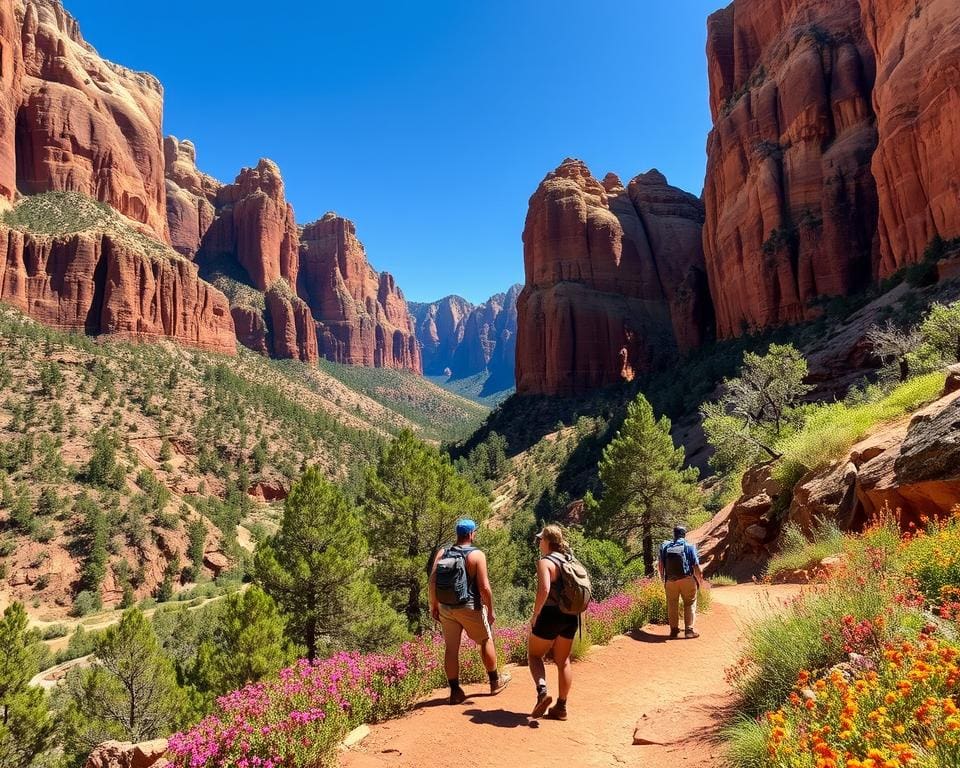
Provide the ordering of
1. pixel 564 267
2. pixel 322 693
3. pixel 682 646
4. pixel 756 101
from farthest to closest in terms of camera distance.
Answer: pixel 564 267 < pixel 756 101 < pixel 682 646 < pixel 322 693

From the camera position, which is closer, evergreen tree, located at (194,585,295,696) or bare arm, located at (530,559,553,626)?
bare arm, located at (530,559,553,626)

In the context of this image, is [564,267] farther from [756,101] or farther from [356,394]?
[356,394]

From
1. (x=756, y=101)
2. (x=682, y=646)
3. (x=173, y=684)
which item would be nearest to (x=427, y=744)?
(x=682, y=646)

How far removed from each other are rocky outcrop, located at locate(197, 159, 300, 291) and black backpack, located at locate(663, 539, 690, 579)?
13809 cm

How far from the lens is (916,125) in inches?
1277

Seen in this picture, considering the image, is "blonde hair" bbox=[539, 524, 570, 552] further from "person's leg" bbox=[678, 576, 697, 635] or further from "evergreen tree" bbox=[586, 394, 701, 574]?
"evergreen tree" bbox=[586, 394, 701, 574]

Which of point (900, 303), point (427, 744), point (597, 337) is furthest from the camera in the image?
point (597, 337)

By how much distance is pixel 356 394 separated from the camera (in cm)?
12875

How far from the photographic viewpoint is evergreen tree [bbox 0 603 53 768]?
16109 millimetres

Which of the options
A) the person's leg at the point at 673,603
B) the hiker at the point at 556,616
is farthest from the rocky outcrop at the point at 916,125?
the hiker at the point at 556,616

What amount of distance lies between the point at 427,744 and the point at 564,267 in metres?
Result: 74.9

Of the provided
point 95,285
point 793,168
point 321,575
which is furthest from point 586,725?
point 95,285

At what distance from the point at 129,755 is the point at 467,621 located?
381cm

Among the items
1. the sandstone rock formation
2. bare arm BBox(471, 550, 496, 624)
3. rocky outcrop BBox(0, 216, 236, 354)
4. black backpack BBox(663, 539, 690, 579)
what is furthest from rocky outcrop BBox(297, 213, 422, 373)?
bare arm BBox(471, 550, 496, 624)
